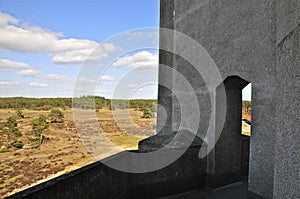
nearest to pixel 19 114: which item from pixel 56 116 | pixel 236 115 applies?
pixel 56 116

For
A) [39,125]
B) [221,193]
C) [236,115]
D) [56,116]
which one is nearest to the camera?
[221,193]

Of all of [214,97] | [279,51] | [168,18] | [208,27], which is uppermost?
[168,18]

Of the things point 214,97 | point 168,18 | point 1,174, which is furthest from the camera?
point 1,174

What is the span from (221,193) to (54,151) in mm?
37900

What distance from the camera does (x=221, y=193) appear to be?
16.0 feet

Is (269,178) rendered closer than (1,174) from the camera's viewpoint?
Yes

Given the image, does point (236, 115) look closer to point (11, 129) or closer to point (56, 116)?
point (11, 129)

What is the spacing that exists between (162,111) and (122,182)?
4933 millimetres

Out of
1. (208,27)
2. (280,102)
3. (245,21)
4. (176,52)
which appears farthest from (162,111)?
(280,102)

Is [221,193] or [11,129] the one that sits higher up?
[221,193]

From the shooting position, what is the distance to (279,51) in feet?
8.95

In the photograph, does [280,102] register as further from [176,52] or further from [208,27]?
[176,52]

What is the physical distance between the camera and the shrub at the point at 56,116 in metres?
54.5

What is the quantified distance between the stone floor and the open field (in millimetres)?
9051
